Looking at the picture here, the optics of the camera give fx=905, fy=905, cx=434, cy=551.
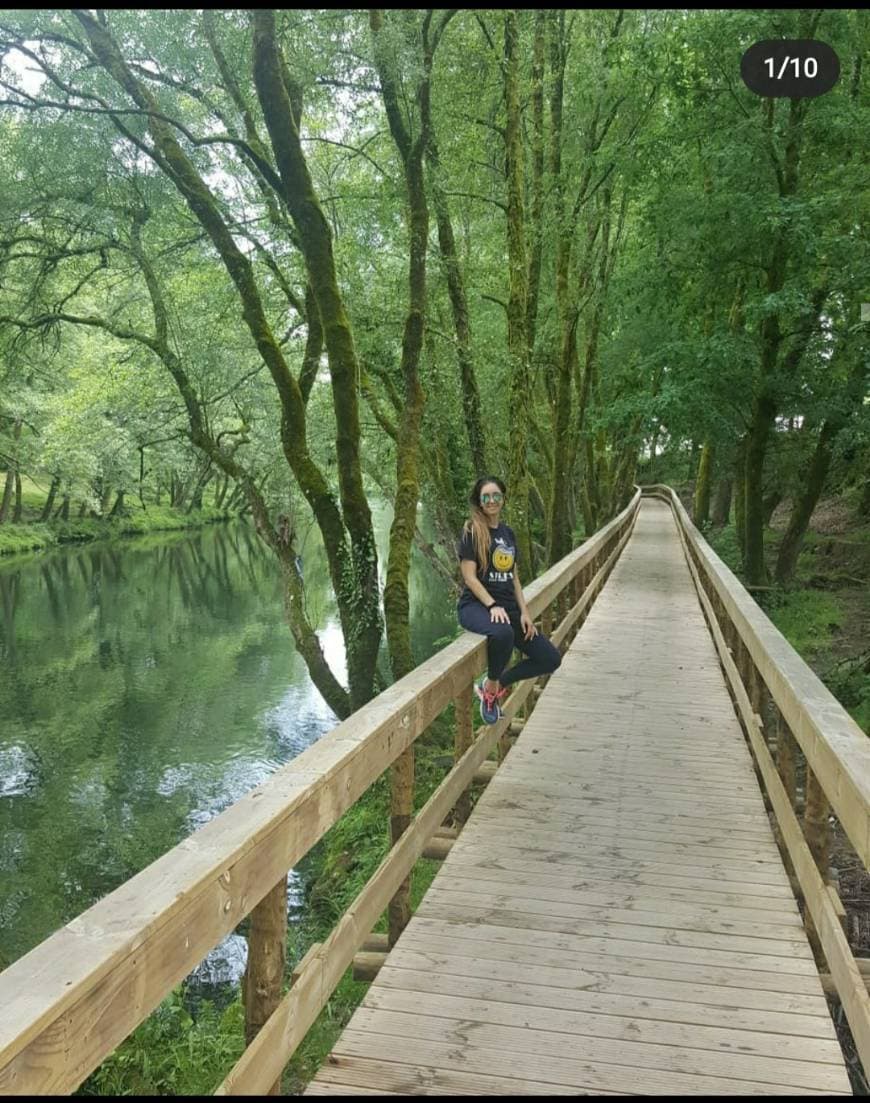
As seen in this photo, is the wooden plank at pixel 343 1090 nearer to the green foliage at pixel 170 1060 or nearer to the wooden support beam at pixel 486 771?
the wooden support beam at pixel 486 771

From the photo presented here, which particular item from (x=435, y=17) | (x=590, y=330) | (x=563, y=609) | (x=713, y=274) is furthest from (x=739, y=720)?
(x=590, y=330)

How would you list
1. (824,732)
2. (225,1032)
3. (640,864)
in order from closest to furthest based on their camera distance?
(824,732) < (640,864) < (225,1032)

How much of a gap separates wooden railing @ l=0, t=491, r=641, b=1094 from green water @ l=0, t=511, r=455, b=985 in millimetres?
6072

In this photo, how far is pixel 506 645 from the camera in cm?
539

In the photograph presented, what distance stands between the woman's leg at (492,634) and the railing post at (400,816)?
1.71m

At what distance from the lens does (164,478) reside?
51875 mm

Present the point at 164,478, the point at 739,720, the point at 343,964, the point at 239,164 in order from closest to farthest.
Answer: the point at 343,964 → the point at 739,720 → the point at 239,164 → the point at 164,478

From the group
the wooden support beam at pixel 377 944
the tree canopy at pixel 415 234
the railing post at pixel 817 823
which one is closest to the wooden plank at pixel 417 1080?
the wooden support beam at pixel 377 944

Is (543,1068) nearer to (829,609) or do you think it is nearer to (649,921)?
(649,921)

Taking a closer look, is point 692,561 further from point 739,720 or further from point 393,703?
point 393,703

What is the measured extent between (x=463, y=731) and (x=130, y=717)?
12.9 meters

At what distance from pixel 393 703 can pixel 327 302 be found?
19.6 feet

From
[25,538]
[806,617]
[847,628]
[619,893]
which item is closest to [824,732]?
[619,893]

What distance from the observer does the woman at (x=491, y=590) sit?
5387 mm
